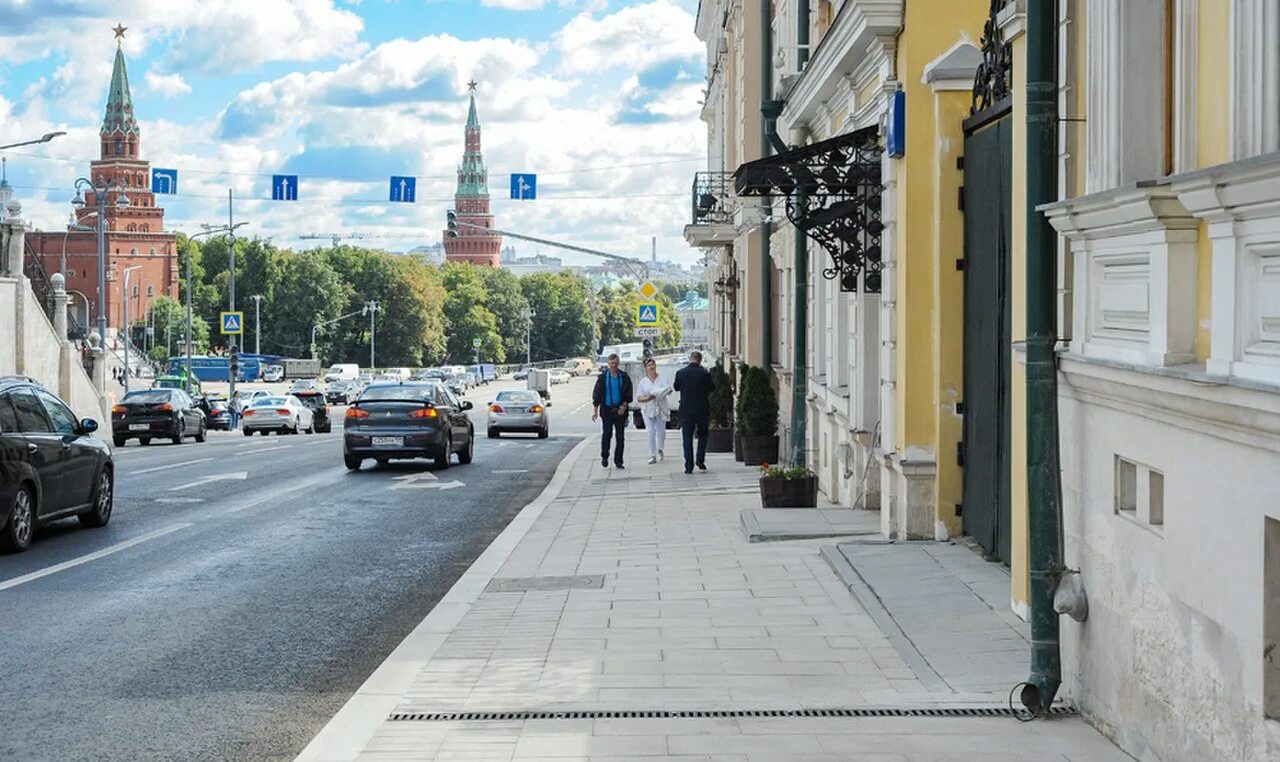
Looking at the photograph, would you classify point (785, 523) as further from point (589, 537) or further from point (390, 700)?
point (390, 700)

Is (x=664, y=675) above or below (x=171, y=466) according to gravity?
above

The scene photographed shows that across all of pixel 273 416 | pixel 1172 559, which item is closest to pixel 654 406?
pixel 1172 559

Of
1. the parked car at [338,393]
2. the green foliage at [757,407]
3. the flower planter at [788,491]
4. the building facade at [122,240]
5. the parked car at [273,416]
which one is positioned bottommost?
the parked car at [338,393]

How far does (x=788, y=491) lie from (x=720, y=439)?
14219mm

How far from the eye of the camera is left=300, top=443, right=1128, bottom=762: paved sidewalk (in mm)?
6840

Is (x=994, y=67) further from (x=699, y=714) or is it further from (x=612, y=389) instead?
(x=612, y=389)

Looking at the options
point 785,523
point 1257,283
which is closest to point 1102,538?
point 1257,283

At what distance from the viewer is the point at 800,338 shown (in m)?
19.8

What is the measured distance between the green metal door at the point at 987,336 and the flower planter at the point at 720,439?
17678 mm

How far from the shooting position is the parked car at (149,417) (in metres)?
41.8

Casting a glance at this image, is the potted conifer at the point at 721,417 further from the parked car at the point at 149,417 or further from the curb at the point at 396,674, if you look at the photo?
the parked car at the point at 149,417

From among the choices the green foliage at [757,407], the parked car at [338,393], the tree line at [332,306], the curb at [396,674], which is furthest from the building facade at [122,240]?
the curb at [396,674]

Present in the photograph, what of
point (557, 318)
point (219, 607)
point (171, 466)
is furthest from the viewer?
point (557, 318)

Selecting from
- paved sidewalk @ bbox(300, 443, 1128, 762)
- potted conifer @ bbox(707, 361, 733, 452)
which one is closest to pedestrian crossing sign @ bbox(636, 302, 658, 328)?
potted conifer @ bbox(707, 361, 733, 452)
